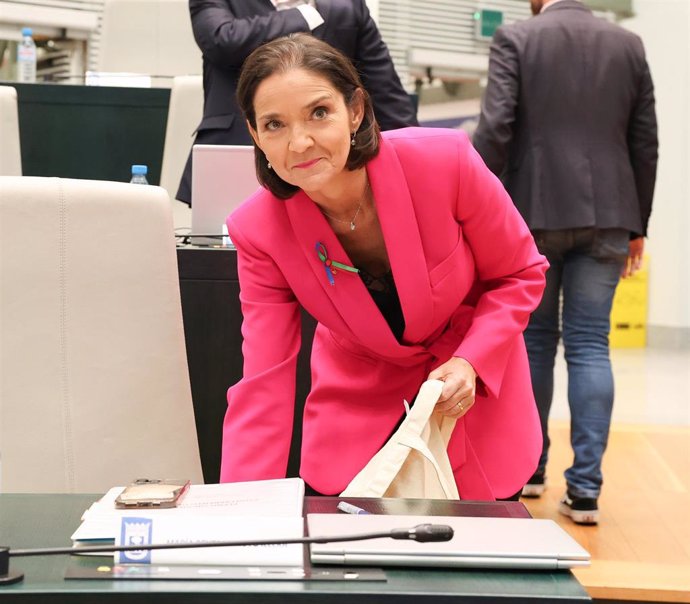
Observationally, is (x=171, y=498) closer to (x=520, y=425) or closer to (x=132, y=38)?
(x=520, y=425)

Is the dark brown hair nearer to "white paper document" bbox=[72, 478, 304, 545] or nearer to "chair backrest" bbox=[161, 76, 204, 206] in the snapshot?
"white paper document" bbox=[72, 478, 304, 545]

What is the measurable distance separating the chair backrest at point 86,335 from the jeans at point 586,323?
1638 millimetres

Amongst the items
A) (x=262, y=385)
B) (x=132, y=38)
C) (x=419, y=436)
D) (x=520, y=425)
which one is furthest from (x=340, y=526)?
(x=132, y=38)

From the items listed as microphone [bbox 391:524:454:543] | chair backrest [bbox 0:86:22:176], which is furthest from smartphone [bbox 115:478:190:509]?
chair backrest [bbox 0:86:22:176]

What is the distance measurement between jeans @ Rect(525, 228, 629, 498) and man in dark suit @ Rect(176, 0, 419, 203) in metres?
0.64

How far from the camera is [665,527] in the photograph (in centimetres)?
324

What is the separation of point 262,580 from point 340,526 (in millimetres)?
142

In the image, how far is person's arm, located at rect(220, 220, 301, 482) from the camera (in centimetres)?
166

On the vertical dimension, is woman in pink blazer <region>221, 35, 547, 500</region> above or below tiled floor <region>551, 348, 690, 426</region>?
above

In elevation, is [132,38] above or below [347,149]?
below

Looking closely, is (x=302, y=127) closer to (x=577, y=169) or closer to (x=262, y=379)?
(x=262, y=379)

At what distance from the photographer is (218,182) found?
2.63m

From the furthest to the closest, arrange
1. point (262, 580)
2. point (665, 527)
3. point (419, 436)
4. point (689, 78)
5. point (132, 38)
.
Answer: point (689, 78) < point (132, 38) < point (665, 527) < point (419, 436) < point (262, 580)

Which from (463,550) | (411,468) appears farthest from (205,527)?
(411,468)
